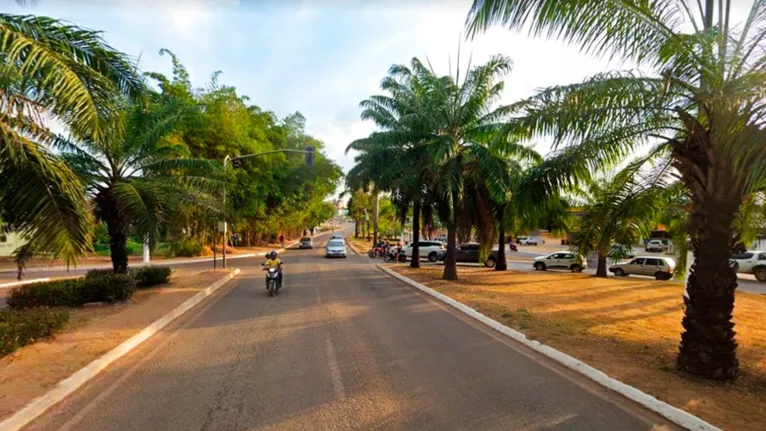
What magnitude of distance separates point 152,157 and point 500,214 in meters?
13.9

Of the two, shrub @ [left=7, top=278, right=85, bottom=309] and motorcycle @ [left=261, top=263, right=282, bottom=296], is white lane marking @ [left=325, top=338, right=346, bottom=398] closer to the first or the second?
motorcycle @ [left=261, top=263, right=282, bottom=296]

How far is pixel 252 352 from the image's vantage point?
6.89 metres

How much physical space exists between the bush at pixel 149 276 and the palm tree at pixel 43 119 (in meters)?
8.16

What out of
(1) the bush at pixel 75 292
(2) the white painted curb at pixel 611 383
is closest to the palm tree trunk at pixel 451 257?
(2) the white painted curb at pixel 611 383

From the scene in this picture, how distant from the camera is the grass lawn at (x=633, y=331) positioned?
16.5 ft

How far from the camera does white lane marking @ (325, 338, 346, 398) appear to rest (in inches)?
204

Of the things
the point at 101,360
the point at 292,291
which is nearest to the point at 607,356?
the point at 101,360

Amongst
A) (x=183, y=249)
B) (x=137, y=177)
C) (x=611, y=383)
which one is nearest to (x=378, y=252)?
(x=183, y=249)

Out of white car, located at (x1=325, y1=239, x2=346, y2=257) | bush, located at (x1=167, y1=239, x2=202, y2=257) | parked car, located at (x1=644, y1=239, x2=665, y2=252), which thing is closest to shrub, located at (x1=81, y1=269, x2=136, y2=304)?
white car, located at (x1=325, y1=239, x2=346, y2=257)

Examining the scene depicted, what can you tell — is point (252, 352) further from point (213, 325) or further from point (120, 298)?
point (120, 298)

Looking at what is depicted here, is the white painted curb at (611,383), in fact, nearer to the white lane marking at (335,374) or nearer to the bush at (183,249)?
the white lane marking at (335,374)

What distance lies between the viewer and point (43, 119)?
21.1 feet

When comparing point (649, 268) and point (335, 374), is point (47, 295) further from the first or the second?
point (649, 268)

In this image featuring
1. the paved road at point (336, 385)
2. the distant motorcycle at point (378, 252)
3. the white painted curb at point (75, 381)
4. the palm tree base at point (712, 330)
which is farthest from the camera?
the distant motorcycle at point (378, 252)
